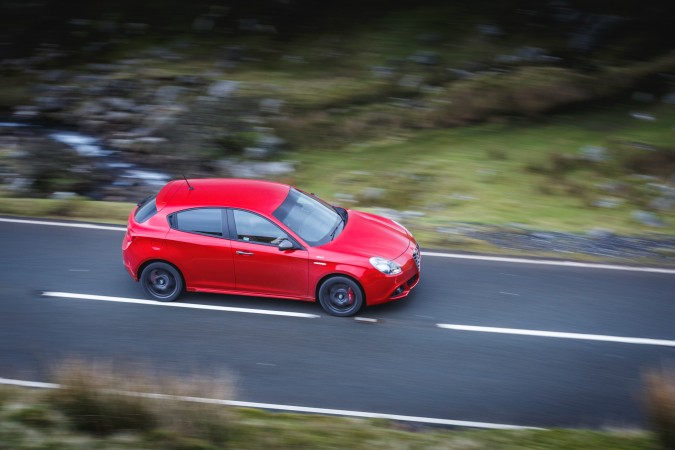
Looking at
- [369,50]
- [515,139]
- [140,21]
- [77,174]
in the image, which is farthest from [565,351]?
[140,21]

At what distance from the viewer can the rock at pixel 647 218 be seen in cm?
1345

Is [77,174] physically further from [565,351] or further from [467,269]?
[565,351]

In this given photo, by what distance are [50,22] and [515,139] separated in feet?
56.9

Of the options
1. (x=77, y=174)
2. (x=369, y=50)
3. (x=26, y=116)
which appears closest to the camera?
(x=77, y=174)

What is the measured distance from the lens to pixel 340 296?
31.7 feet

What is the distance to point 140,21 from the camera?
83.3 ft

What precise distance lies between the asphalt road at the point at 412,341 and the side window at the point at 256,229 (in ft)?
3.40

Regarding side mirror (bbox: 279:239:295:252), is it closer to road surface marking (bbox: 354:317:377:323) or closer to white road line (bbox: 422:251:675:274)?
road surface marking (bbox: 354:317:377:323)

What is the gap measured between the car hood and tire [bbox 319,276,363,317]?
0.43 meters

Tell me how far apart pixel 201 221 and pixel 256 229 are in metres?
0.80

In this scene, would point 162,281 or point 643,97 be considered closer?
point 162,281

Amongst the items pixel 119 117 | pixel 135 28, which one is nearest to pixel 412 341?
→ pixel 119 117

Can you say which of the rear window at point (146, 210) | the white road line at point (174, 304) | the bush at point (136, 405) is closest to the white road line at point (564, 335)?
the white road line at point (174, 304)

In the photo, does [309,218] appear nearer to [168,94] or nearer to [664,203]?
[664,203]
